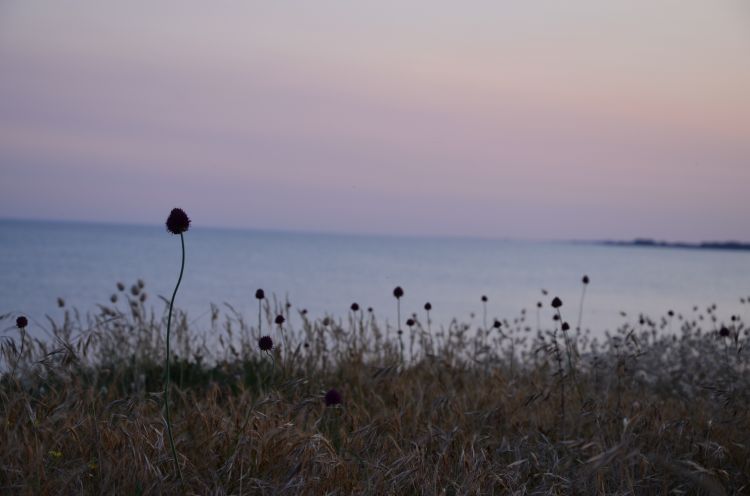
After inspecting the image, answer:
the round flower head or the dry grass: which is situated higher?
the round flower head

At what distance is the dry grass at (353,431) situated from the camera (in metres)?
3.39

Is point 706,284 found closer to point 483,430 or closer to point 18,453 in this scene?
point 483,430

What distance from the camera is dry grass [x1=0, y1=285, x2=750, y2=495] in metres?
3.39

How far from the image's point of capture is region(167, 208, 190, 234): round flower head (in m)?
3.08

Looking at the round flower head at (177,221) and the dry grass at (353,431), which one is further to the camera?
the dry grass at (353,431)

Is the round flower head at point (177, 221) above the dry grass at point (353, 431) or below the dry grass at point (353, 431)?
above

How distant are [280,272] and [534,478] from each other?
36.4 meters

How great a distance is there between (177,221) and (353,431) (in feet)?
5.35

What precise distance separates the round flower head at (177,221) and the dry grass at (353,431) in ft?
2.47

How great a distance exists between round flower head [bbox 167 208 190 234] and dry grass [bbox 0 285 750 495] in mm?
752

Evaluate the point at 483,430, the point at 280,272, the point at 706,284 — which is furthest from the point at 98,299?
the point at 706,284

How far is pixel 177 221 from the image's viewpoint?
310 cm

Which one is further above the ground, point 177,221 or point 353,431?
point 177,221

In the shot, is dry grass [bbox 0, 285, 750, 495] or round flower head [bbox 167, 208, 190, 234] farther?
dry grass [bbox 0, 285, 750, 495]
